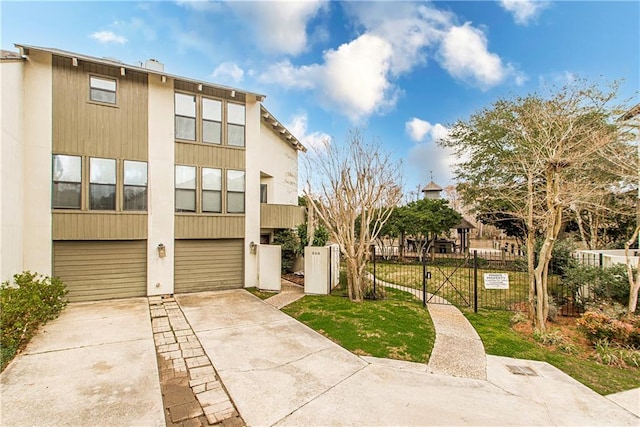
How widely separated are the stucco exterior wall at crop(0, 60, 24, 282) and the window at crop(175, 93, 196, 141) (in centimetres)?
400

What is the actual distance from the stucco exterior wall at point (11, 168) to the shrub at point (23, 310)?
2.23ft

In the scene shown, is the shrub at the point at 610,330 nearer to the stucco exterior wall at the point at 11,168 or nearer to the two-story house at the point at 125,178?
the two-story house at the point at 125,178

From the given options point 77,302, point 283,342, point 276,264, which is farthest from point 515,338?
point 77,302

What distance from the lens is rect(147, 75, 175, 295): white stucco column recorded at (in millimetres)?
9875

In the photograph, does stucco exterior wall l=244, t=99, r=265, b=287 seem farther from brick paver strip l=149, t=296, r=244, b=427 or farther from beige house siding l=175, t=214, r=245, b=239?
brick paver strip l=149, t=296, r=244, b=427

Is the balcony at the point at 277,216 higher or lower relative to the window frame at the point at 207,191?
lower

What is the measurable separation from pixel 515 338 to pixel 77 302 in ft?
40.2

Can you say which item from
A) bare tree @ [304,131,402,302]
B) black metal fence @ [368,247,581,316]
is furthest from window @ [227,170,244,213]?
black metal fence @ [368,247,581,316]

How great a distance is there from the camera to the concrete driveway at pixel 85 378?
11.7ft

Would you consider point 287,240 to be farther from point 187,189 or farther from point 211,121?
point 211,121

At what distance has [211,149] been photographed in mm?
10781

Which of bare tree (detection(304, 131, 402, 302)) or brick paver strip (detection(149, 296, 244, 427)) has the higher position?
bare tree (detection(304, 131, 402, 302))

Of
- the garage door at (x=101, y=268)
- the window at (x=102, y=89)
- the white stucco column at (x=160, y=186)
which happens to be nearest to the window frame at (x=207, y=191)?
the white stucco column at (x=160, y=186)

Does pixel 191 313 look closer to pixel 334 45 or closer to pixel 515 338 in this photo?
pixel 515 338
